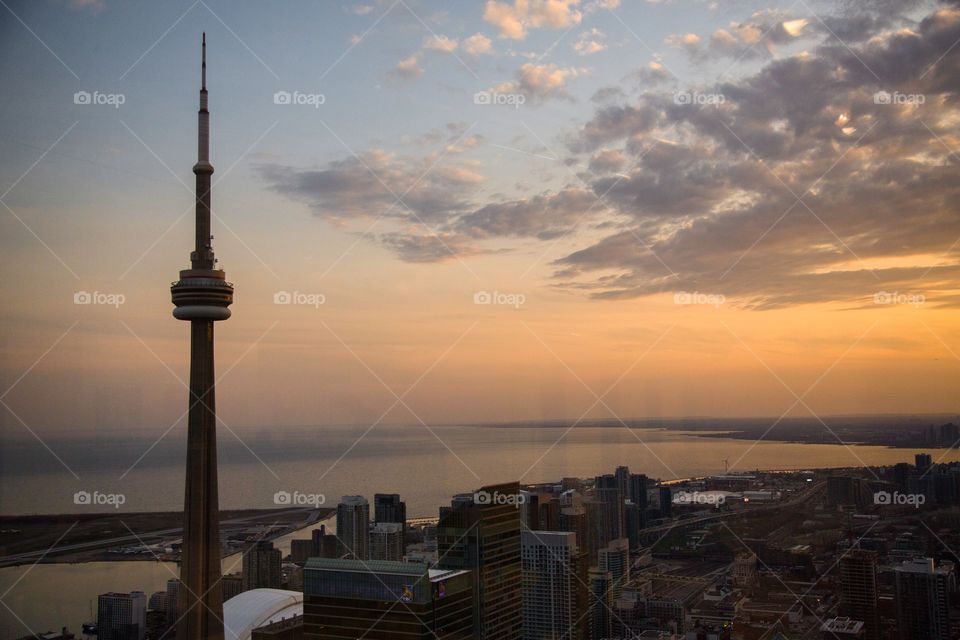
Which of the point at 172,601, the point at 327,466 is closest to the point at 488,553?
the point at 327,466

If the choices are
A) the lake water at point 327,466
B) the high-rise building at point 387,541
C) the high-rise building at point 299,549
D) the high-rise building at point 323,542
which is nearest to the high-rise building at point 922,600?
the lake water at point 327,466

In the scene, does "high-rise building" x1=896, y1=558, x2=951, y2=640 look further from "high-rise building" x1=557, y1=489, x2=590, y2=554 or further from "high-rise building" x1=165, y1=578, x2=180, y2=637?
"high-rise building" x1=165, y1=578, x2=180, y2=637

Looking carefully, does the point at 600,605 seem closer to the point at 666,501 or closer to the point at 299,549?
the point at 666,501

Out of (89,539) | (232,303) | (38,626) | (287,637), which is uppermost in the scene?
(232,303)

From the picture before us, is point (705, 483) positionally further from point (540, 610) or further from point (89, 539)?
point (89, 539)

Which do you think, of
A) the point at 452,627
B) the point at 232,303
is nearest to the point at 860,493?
the point at 452,627

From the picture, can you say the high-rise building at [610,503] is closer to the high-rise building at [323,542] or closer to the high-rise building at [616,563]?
the high-rise building at [616,563]
